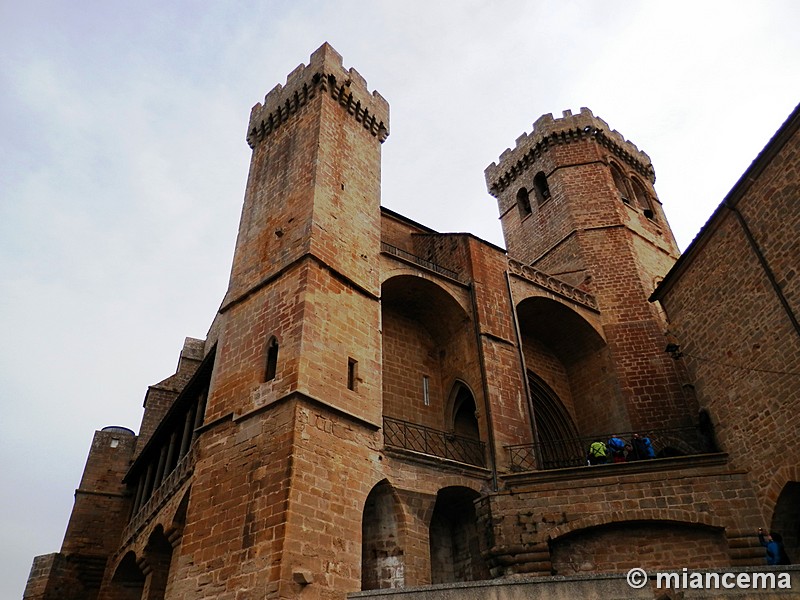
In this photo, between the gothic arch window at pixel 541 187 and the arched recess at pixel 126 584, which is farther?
the gothic arch window at pixel 541 187

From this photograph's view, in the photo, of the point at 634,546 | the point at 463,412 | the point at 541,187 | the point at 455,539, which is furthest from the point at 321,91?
the point at 634,546

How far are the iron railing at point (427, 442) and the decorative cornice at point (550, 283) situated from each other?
4818 millimetres

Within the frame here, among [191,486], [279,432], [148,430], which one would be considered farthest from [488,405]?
[148,430]

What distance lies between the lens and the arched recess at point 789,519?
9078 millimetres

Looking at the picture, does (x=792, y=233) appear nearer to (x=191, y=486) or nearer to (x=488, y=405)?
(x=488, y=405)

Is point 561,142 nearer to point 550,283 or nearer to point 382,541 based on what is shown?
point 550,283

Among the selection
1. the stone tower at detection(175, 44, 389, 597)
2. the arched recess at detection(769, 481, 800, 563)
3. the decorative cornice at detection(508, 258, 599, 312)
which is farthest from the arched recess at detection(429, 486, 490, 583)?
the decorative cornice at detection(508, 258, 599, 312)

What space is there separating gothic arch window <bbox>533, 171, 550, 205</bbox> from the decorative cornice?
6575mm

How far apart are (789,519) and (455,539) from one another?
18.3ft

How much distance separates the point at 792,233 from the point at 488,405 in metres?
5.89

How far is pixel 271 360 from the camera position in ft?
33.8

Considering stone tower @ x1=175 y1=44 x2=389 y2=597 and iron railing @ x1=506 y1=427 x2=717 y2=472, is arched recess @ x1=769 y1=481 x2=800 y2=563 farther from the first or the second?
stone tower @ x1=175 y1=44 x2=389 y2=597

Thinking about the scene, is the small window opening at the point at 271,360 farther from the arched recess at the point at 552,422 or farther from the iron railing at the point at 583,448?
the arched recess at the point at 552,422

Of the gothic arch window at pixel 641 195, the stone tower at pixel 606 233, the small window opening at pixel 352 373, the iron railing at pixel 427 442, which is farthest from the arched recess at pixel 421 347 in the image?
the gothic arch window at pixel 641 195
